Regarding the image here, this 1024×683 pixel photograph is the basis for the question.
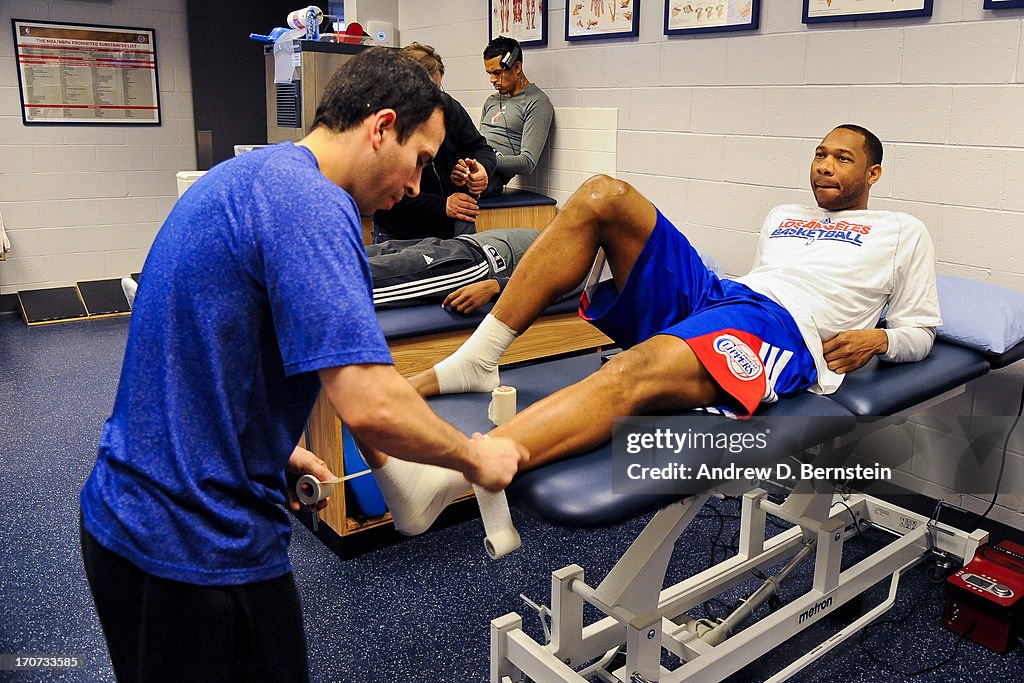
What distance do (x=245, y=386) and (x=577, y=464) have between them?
25.6 inches

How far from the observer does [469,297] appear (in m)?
2.70

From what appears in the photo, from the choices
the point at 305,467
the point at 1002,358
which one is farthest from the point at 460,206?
the point at 305,467

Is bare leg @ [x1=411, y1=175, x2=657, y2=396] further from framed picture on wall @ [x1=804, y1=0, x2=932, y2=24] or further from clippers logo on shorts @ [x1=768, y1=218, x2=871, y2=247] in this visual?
framed picture on wall @ [x1=804, y1=0, x2=932, y2=24]

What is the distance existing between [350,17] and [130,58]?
1.65 metres

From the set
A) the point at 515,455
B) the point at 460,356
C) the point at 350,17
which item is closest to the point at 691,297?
the point at 460,356

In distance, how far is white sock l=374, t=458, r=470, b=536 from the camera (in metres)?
1.42

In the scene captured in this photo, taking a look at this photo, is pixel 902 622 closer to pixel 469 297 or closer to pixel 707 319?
pixel 707 319

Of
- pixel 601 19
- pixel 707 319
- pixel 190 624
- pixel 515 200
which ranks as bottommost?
pixel 190 624

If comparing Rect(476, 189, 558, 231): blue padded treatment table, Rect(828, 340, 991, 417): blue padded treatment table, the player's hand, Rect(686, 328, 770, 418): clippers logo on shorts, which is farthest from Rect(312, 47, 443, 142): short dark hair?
Rect(476, 189, 558, 231): blue padded treatment table

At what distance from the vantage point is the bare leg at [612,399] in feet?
5.01

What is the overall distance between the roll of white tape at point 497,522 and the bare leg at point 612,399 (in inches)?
3.6

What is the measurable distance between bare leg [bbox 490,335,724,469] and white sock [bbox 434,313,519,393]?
0.84 feet

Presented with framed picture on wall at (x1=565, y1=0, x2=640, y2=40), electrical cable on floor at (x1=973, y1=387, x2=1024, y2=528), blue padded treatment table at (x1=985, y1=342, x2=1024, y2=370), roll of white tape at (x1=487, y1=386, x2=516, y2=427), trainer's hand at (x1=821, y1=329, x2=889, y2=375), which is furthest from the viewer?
framed picture on wall at (x1=565, y1=0, x2=640, y2=40)

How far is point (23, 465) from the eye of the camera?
3148 millimetres
